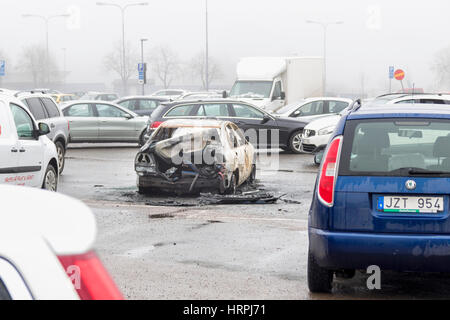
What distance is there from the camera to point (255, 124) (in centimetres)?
2209

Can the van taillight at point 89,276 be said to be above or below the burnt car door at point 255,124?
above

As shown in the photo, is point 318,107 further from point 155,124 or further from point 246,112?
point 155,124

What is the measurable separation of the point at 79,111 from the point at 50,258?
76.3ft

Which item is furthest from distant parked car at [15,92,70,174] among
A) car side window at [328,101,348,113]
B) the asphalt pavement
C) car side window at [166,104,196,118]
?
car side window at [328,101,348,113]

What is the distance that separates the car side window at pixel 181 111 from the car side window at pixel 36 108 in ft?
14.4

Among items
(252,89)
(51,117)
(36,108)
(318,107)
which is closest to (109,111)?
(318,107)

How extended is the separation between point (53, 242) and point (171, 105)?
19.3 meters

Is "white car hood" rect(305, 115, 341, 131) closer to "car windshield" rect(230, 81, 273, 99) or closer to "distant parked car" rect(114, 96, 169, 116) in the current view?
"car windshield" rect(230, 81, 273, 99)

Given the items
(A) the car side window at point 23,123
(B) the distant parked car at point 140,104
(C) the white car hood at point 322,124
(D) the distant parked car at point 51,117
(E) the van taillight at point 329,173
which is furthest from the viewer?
(B) the distant parked car at point 140,104

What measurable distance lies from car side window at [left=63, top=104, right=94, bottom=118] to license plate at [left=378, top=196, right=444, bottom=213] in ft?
63.4

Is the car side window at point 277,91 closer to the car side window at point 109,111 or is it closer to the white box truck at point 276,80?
the white box truck at point 276,80

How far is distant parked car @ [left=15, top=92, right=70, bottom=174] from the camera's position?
1661 cm

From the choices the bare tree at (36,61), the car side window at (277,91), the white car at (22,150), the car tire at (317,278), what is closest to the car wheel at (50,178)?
the white car at (22,150)

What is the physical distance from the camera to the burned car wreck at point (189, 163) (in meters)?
13.1
